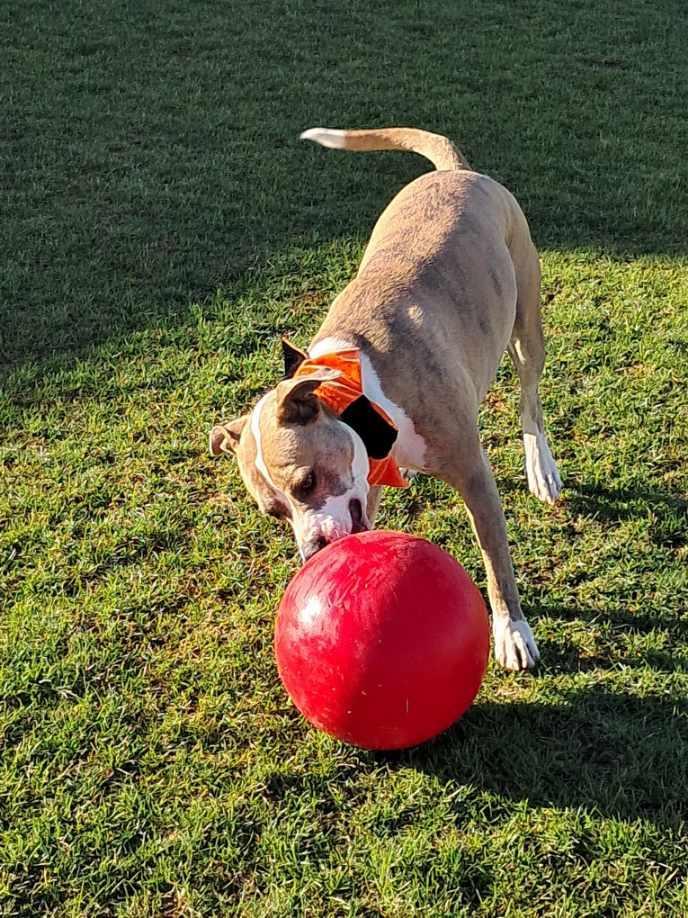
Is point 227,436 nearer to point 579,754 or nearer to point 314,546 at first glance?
point 314,546

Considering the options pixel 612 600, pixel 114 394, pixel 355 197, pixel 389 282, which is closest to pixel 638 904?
pixel 612 600

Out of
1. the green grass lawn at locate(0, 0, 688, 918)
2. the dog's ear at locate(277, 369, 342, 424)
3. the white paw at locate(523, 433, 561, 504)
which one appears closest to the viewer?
the green grass lawn at locate(0, 0, 688, 918)

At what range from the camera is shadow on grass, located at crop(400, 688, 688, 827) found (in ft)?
10.8

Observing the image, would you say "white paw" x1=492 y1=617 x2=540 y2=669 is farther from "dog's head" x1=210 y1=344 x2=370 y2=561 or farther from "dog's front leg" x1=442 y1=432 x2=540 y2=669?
"dog's head" x1=210 y1=344 x2=370 y2=561

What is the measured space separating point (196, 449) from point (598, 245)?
127 inches

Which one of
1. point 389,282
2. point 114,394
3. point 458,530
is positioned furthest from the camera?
point 114,394

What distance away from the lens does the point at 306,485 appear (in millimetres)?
3420

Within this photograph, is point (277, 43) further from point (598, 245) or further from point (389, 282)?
point (389, 282)

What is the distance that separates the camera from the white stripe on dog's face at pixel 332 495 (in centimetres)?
342

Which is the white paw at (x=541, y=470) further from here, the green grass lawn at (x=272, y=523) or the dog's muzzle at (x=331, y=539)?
the dog's muzzle at (x=331, y=539)

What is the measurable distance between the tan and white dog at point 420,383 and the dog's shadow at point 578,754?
0.99ft

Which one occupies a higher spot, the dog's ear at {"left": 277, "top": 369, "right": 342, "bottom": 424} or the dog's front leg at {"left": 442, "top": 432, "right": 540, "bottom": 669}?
the dog's ear at {"left": 277, "top": 369, "right": 342, "bottom": 424}

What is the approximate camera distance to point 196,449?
5.16 meters

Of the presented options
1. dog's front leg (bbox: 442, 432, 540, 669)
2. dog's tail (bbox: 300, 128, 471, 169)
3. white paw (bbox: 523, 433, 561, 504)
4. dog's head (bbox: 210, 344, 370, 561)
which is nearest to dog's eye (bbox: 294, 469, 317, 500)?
dog's head (bbox: 210, 344, 370, 561)
